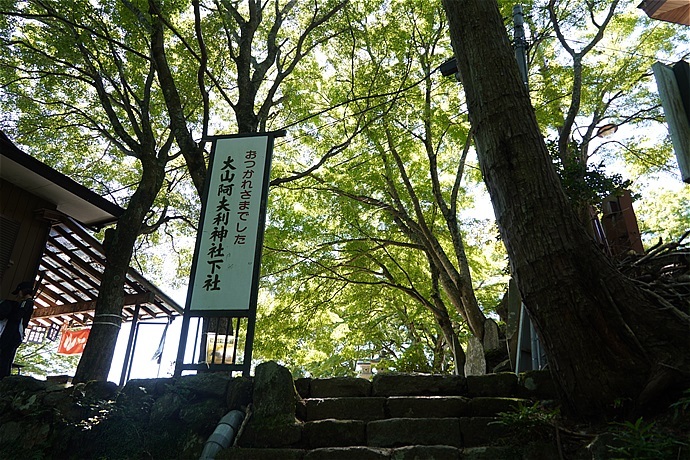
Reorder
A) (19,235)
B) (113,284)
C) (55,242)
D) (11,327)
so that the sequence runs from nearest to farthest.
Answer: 1. (11,327)
2. (113,284)
3. (19,235)
4. (55,242)

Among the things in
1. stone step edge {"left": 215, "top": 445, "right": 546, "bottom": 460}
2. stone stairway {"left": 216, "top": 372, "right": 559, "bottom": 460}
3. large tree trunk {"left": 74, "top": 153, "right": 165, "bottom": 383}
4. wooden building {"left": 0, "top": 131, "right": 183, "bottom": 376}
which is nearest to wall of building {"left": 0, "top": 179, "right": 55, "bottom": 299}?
wooden building {"left": 0, "top": 131, "right": 183, "bottom": 376}

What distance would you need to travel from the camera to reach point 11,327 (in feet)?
23.9

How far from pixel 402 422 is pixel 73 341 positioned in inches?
471

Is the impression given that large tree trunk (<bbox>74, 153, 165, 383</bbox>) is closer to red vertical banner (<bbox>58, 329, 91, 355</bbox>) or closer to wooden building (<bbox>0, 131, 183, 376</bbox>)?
wooden building (<bbox>0, 131, 183, 376</bbox>)

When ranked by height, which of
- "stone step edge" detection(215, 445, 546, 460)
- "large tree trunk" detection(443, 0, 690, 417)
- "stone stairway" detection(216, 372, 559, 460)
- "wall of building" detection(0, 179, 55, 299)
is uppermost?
"wall of building" detection(0, 179, 55, 299)

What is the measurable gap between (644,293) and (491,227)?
9.90 meters

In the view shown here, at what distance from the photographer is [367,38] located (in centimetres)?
1111

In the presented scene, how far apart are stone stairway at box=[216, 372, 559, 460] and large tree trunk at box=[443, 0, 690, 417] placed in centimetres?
70

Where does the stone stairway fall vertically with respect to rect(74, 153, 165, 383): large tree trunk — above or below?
below

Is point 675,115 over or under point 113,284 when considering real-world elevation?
under

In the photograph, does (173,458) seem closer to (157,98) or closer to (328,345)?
(157,98)

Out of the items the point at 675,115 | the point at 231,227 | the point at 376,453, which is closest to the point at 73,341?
the point at 231,227

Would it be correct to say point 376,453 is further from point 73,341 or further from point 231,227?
point 73,341

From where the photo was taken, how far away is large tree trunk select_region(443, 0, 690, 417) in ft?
12.2
